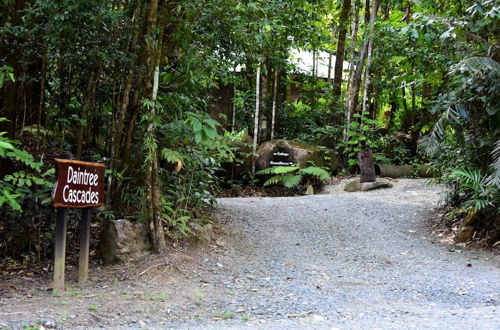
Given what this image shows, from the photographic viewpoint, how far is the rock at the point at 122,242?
547 cm

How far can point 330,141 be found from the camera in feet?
50.5

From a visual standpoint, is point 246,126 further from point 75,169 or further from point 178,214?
point 75,169

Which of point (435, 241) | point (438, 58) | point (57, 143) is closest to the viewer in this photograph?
point (57, 143)

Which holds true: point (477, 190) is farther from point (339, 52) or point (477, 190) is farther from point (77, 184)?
point (339, 52)

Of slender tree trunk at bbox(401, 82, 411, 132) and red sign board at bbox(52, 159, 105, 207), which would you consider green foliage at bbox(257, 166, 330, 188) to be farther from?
red sign board at bbox(52, 159, 105, 207)

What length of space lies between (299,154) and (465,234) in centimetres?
684

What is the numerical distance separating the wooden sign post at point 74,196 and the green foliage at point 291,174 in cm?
827

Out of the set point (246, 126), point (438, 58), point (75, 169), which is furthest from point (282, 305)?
point (246, 126)

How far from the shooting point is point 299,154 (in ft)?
44.9

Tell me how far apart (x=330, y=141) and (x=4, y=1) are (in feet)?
38.2

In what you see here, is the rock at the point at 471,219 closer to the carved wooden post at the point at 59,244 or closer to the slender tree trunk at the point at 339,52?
the carved wooden post at the point at 59,244

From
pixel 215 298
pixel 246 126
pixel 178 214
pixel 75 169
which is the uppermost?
pixel 246 126

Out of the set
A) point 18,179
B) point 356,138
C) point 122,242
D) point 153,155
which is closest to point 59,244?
point 18,179

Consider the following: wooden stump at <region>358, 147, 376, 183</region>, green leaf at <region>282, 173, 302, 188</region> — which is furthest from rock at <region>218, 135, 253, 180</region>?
wooden stump at <region>358, 147, 376, 183</region>
